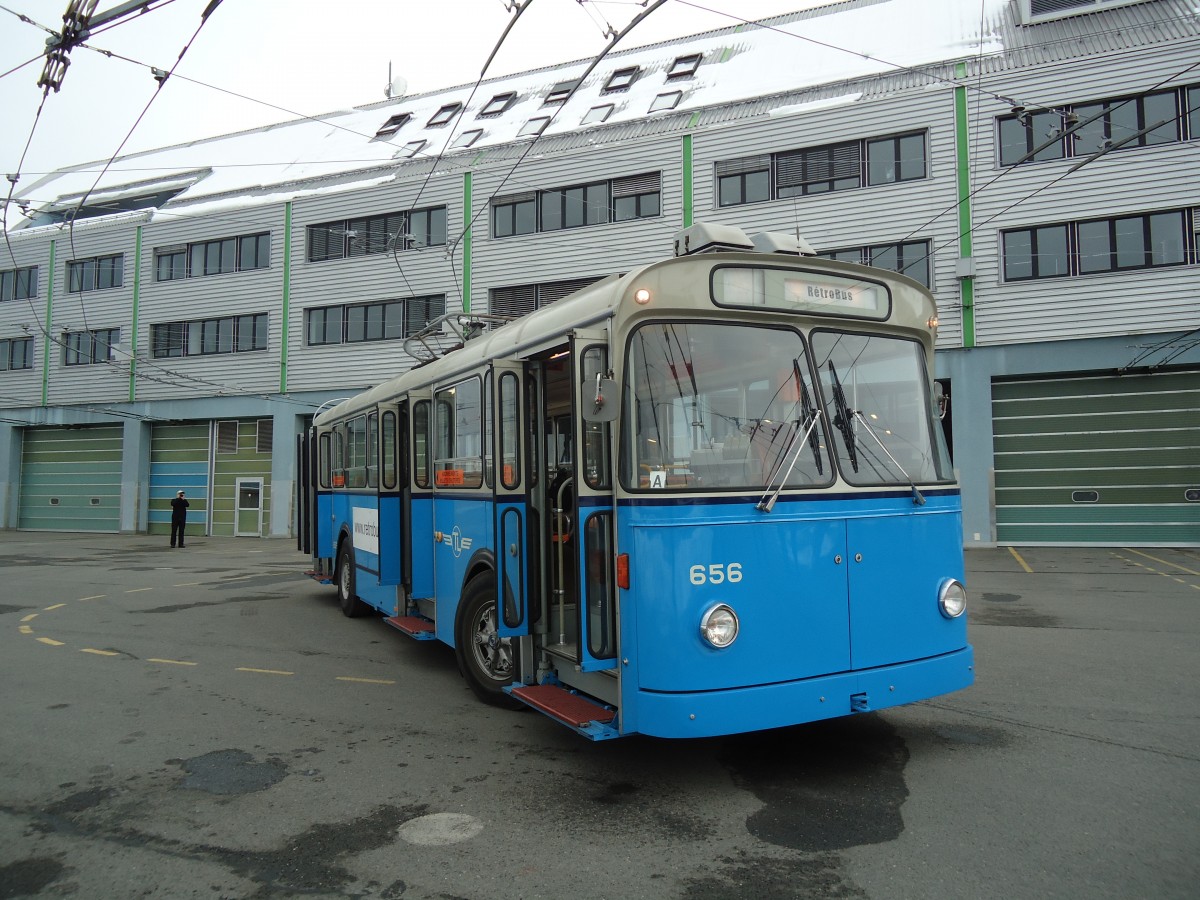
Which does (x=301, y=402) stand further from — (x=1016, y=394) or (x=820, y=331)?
(x=820, y=331)

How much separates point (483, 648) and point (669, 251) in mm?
17624

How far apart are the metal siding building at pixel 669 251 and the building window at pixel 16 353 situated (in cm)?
15

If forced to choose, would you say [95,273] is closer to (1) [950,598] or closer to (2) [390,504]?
(2) [390,504]

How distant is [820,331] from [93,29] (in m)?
6.84

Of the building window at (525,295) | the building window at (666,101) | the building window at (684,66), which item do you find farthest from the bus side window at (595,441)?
the building window at (684,66)

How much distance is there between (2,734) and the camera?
20.1ft

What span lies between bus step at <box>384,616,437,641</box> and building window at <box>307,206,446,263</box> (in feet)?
64.5

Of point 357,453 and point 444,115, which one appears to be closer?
point 357,453

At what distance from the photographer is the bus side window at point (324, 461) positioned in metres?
12.5

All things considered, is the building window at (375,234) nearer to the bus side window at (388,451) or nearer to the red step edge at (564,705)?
the bus side window at (388,451)

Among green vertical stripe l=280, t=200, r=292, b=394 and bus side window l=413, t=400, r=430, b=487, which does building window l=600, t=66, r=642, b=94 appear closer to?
green vertical stripe l=280, t=200, r=292, b=394

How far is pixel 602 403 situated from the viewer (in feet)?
15.1

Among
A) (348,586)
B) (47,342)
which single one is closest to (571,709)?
(348,586)

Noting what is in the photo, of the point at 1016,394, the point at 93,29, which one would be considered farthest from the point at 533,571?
the point at 1016,394
